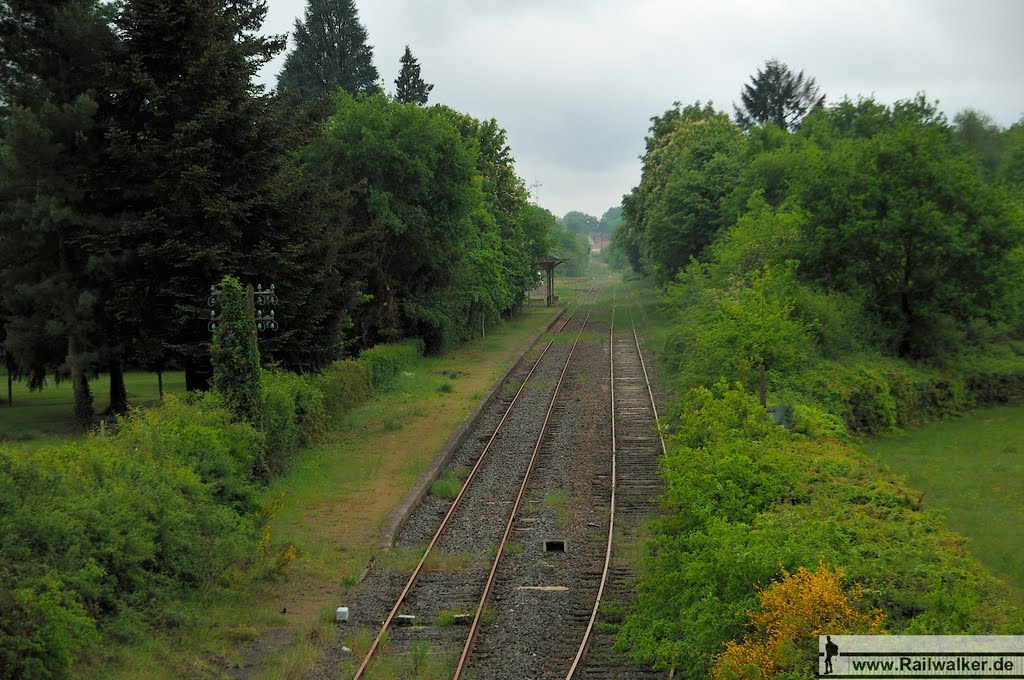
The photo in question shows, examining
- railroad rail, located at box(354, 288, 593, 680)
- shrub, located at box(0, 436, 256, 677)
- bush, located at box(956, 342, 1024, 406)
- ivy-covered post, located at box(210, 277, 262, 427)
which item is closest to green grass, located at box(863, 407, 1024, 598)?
bush, located at box(956, 342, 1024, 406)

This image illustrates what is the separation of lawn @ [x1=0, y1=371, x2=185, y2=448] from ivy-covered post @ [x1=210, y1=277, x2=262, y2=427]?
6192 millimetres

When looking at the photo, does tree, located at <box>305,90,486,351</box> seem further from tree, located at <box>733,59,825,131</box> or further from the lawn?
tree, located at <box>733,59,825,131</box>

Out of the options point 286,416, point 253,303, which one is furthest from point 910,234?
point 253,303

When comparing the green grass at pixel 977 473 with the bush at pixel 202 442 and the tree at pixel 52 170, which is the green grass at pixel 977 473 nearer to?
the bush at pixel 202 442

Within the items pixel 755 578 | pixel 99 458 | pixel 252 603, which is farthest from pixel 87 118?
pixel 755 578

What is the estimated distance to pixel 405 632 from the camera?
454 inches

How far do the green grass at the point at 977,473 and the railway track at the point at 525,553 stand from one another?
222 inches

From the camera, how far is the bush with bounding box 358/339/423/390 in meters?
32.2

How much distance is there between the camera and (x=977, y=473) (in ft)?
66.2

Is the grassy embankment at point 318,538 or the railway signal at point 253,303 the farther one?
the railway signal at point 253,303

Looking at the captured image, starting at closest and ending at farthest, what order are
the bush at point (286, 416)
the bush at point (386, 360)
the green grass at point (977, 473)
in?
the green grass at point (977, 473)
the bush at point (286, 416)
the bush at point (386, 360)

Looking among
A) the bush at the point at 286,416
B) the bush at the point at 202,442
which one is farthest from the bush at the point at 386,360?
the bush at the point at 202,442

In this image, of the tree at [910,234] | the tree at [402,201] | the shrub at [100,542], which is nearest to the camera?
the shrub at [100,542]

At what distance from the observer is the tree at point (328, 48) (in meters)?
64.2
